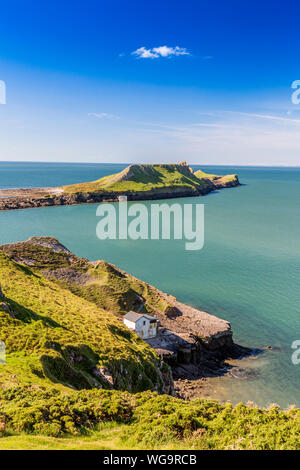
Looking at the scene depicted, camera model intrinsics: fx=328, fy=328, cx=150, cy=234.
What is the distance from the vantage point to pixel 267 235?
4026 inches

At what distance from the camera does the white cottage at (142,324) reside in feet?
126

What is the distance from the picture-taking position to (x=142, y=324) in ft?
128

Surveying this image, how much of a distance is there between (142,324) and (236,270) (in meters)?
36.8

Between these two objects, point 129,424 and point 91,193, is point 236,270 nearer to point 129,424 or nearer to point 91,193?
point 129,424

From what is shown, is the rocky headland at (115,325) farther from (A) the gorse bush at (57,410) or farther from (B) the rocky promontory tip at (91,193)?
(B) the rocky promontory tip at (91,193)

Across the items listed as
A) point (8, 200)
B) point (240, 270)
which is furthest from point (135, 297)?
point (8, 200)

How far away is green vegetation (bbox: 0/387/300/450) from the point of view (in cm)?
1370

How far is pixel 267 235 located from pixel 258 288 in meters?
46.1

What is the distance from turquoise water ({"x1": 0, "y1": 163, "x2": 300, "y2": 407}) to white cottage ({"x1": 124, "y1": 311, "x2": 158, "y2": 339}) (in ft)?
31.3

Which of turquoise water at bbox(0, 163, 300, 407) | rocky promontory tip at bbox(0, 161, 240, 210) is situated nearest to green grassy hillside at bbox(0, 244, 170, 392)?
turquoise water at bbox(0, 163, 300, 407)
